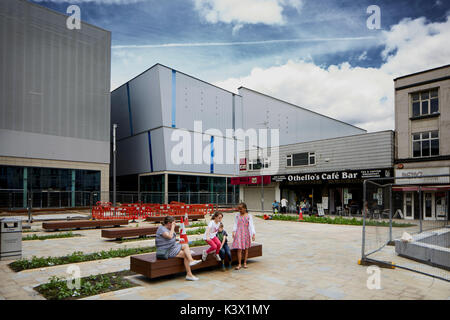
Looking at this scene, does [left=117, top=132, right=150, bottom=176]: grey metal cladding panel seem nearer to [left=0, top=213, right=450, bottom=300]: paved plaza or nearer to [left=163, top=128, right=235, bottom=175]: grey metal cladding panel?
[left=163, top=128, right=235, bottom=175]: grey metal cladding panel

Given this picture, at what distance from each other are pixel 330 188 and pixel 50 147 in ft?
92.0

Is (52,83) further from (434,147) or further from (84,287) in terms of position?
(434,147)

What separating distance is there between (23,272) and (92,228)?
10.5 m

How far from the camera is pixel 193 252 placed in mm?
7594

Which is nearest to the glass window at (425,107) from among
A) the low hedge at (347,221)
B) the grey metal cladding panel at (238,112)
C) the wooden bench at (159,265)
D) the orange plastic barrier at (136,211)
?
the low hedge at (347,221)

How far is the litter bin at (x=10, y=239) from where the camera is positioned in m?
9.21

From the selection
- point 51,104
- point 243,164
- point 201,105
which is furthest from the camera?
point 201,105

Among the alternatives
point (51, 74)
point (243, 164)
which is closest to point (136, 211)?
point (243, 164)

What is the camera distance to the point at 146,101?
44.0 metres

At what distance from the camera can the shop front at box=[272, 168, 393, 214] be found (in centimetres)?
2819

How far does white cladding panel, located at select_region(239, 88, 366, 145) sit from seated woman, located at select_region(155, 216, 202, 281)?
1497 inches

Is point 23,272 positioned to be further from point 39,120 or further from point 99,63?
point 99,63

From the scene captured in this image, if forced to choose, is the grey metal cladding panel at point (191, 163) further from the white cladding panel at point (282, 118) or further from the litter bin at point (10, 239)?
the litter bin at point (10, 239)

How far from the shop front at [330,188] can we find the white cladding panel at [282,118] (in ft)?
40.7
